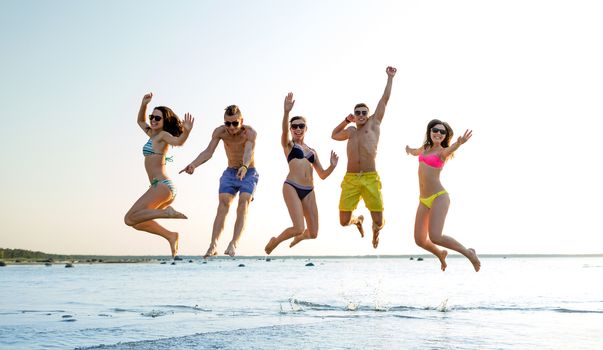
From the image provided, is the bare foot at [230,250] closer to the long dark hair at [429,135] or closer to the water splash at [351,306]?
the long dark hair at [429,135]

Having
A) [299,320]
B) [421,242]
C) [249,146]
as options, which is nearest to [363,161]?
[421,242]

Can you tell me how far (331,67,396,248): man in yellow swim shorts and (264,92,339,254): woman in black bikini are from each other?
58 cm

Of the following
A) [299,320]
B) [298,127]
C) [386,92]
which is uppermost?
[386,92]

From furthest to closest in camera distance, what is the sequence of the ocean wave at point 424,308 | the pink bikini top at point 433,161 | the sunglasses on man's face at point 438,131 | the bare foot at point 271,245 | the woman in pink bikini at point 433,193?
the ocean wave at point 424,308 < the bare foot at point 271,245 < the pink bikini top at point 433,161 < the woman in pink bikini at point 433,193 < the sunglasses on man's face at point 438,131

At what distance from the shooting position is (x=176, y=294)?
A: 319ft

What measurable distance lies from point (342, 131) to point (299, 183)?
174 centimetres

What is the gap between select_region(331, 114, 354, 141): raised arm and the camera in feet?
57.2

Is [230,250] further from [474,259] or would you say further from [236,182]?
[474,259]

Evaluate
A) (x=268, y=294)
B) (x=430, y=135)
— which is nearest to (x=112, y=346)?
(x=430, y=135)

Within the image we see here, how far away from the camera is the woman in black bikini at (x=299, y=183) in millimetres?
17436

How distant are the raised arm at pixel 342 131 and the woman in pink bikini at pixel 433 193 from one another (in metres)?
1.55

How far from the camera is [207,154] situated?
52.3 feet

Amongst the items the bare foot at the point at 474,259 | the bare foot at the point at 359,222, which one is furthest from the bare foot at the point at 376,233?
the bare foot at the point at 474,259

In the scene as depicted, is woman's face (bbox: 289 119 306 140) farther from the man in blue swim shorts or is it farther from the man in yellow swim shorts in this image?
the man in blue swim shorts
